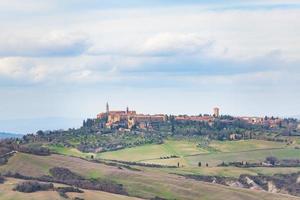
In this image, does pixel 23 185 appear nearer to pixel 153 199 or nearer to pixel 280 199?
pixel 153 199

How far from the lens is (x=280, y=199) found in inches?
5891

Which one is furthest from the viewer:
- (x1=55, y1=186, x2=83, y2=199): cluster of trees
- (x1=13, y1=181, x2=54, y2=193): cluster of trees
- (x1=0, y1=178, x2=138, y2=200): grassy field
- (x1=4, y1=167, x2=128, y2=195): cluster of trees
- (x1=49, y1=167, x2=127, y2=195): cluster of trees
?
(x1=4, y1=167, x2=128, y2=195): cluster of trees

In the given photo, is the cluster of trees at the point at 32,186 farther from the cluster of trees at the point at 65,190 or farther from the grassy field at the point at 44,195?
the cluster of trees at the point at 65,190

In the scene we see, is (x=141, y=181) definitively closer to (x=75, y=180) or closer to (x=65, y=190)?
(x=75, y=180)

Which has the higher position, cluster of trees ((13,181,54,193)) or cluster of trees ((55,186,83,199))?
cluster of trees ((13,181,54,193))

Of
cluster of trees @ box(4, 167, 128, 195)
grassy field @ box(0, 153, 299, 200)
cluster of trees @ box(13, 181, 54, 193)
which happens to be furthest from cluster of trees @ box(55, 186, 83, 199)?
grassy field @ box(0, 153, 299, 200)

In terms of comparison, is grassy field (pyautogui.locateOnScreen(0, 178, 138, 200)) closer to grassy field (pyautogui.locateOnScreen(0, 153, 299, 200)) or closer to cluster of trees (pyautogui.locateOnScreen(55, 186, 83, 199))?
cluster of trees (pyautogui.locateOnScreen(55, 186, 83, 199))

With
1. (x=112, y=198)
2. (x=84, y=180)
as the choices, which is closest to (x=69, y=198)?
(x=112, y=198)

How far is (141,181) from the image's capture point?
163m

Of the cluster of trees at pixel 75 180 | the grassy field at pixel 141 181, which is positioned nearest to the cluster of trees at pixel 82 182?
the cluster of trees at pixel 75 180

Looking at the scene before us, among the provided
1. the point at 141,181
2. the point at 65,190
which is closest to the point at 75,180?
the point at 141,181

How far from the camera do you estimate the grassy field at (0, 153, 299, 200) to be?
500 feet

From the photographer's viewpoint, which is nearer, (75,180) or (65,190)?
(65,190)

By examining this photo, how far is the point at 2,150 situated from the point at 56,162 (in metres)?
14.3
